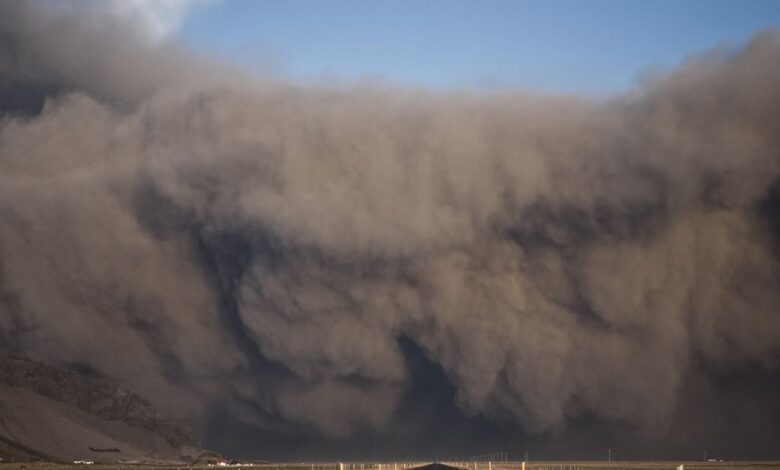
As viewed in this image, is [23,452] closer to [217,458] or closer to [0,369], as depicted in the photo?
[0,369]

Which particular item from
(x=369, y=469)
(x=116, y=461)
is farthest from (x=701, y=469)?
(x=116, y=461)

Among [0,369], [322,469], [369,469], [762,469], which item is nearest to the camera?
[762,469]

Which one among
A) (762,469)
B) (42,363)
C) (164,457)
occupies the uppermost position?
(42,363)

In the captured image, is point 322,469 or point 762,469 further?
point 322,469

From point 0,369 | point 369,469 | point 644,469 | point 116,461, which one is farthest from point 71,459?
point 644,469

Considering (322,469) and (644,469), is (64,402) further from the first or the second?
(644,469)

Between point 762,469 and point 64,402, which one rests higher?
point 64,402

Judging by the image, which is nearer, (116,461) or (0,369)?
(116,461)

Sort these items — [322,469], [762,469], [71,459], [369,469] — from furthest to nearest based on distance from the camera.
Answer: [71,459]
[322,469]
[369,469]
[762,469]

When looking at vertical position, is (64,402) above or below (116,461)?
above
